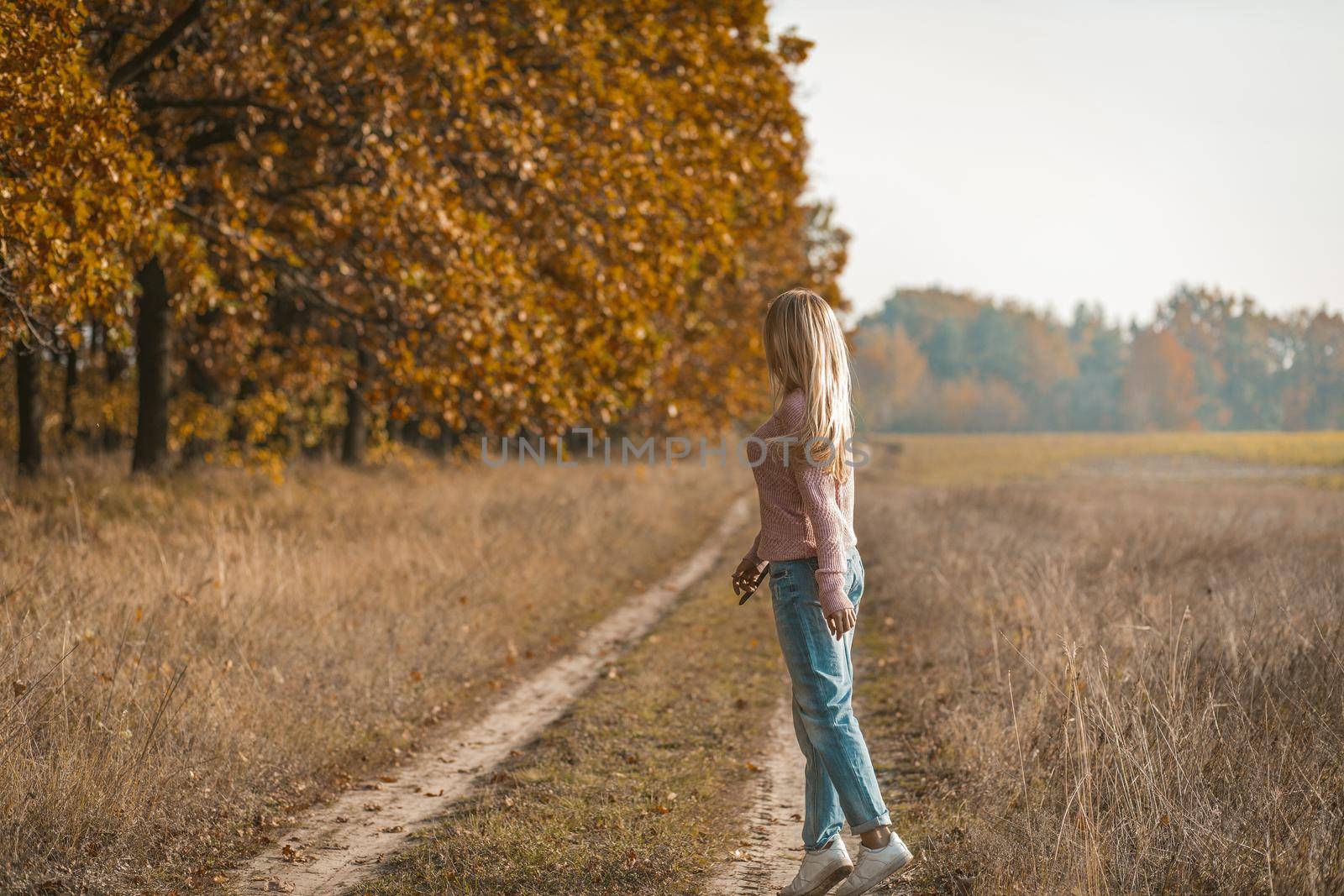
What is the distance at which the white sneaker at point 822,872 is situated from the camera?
3.98 meters

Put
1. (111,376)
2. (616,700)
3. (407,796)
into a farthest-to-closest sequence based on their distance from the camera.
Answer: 1. (111,376)
2. (616,700)
3. (407,796)

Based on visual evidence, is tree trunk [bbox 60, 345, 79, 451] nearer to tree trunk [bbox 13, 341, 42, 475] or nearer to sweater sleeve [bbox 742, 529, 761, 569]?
tree trunk [bbox 13, 341, 42, 475]

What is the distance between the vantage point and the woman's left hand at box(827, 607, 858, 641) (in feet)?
12.5

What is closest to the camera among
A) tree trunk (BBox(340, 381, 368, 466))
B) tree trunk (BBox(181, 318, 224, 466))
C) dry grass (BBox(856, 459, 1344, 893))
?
dry grass (BBox(856, 459, 1344, 893))

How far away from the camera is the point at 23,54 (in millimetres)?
5402

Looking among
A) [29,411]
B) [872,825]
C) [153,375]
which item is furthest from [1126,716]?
[29,411]

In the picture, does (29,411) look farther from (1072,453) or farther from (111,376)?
(1072,453)

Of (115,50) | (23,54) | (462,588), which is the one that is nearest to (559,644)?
(462,588)

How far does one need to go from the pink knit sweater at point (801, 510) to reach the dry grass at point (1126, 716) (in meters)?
1.23

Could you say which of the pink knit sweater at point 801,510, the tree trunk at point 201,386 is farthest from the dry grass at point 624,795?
the tree trunk at point 201,386

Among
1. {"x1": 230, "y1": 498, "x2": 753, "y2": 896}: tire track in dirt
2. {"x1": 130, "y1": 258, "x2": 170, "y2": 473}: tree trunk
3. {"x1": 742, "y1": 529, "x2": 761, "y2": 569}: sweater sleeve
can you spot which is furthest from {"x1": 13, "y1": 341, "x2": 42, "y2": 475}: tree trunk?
{"x1": 742, "y1": 529, "x2": 761, "y2": 569}: sweater sleeve

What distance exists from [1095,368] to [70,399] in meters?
91.6

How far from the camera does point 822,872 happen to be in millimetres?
3990

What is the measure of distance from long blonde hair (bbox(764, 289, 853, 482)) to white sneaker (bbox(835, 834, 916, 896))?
146 cm
